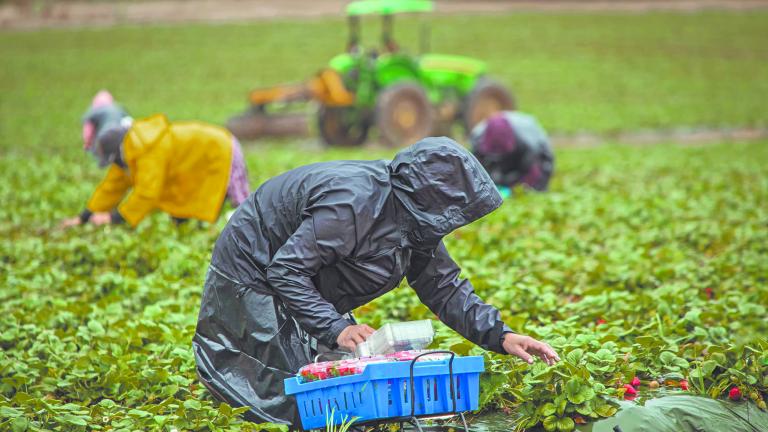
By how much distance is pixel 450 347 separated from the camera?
13.1 ft

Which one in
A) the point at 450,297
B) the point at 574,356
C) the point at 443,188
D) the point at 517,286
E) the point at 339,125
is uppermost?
the point at 443,188

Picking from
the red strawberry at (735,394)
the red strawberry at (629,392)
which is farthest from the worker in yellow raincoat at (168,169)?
the red strawberry at (735,394)

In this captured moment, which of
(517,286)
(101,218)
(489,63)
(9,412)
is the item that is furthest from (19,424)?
(489,63)

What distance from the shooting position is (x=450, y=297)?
3670mm

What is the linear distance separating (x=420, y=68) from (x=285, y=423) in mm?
12365

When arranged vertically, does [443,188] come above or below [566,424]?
A: above

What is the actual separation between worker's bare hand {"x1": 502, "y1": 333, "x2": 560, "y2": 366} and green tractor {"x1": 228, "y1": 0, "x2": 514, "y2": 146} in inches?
440

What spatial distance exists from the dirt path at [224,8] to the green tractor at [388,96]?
1842 cm

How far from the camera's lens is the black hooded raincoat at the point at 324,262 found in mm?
3281

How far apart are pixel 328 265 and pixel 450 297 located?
534 mm

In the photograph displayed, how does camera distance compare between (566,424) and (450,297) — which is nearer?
(566,424)

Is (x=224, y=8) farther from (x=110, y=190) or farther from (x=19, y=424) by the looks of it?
(x=19, y=424)

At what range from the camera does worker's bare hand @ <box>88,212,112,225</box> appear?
23.4ft

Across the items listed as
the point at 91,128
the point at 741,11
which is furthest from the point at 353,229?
the point at 741,11
